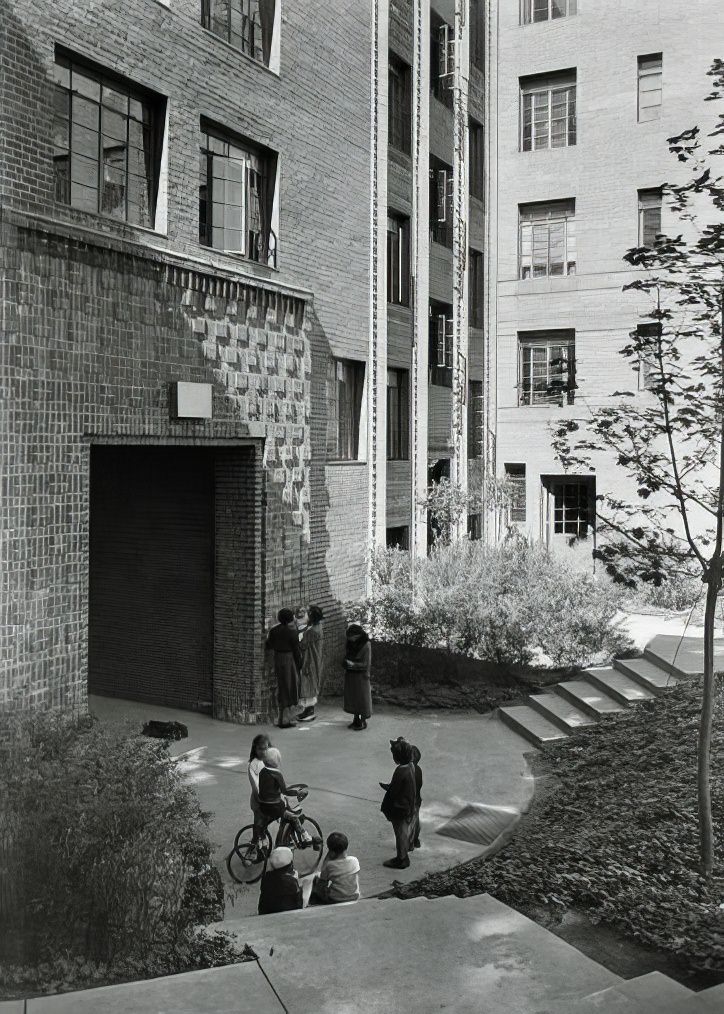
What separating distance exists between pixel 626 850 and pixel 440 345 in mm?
16429

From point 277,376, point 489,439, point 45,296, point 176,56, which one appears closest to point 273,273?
point 277,376

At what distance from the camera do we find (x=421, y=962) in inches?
265

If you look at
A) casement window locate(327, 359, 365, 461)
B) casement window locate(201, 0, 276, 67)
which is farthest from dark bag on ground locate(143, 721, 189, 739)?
casement window locate(201, 0, 276, 67)

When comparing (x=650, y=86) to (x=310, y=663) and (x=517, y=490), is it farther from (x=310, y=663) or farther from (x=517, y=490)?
(x=310, y=663)

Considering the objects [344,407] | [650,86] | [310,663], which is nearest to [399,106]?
[344,407]

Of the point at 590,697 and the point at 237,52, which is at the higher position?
the point at 237,52

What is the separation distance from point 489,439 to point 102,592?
14204 mm

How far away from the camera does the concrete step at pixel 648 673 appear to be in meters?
14.6

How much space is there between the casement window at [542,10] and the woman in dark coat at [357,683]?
67.5 feet

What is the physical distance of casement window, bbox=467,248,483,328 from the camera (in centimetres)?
2641

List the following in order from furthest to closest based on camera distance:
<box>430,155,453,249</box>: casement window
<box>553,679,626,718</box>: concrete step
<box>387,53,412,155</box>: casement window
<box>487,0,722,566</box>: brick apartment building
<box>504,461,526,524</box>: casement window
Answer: <box>504,461,526,524</box>: casement window → <box>487,0,722,566</box>: brick apartment building → <box>430,155,453,249</box>: casement window → <box>387,53,412,155</box>: casement window → <box>553,679,626,718</box>: concrete step

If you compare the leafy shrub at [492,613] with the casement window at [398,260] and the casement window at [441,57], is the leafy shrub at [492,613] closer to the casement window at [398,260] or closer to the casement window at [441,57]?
the casement window at [398,260]

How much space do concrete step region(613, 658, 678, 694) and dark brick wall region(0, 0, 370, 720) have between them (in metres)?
5.06

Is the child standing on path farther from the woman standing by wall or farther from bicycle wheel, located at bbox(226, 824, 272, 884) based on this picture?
the woman standing by wall
